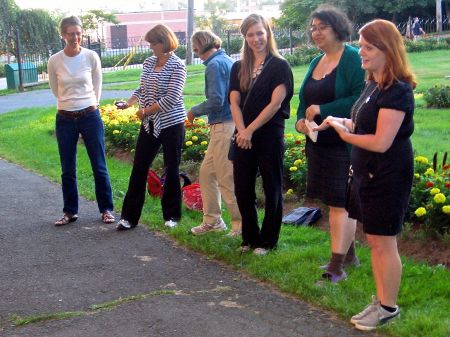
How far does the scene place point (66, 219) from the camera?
23.6ft

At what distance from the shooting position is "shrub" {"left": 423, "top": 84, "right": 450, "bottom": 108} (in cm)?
1311

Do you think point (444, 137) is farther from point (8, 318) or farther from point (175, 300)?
point (8, 318)

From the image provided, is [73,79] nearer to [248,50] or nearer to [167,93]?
[167,93]

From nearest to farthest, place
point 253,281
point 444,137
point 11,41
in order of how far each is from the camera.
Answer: point 253,281
point 444,137
point 11,41

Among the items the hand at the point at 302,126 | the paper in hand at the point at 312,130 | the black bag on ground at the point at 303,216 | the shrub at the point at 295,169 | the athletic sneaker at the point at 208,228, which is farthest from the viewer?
the shrub at the point at 295,169

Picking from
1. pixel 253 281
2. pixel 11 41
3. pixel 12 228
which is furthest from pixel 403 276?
pixel 11 41

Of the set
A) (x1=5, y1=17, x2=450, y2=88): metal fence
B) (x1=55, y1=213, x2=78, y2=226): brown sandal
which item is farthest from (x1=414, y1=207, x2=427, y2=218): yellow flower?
(x1=5, y1=17, x2=450, y2=88): metal fence

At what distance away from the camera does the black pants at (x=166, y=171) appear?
665 centimetres

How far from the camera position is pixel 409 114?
4.07 meters

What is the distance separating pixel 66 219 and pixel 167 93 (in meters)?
1.67

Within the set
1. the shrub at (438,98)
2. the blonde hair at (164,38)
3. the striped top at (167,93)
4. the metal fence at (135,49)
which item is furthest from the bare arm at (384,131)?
the metal fence at (135,49)

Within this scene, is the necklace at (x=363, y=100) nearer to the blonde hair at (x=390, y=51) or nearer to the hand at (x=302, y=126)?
the blonde hair at (x=390, y=51)

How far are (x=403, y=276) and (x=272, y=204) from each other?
1.18m

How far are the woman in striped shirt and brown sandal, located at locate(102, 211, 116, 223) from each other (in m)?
0.27
